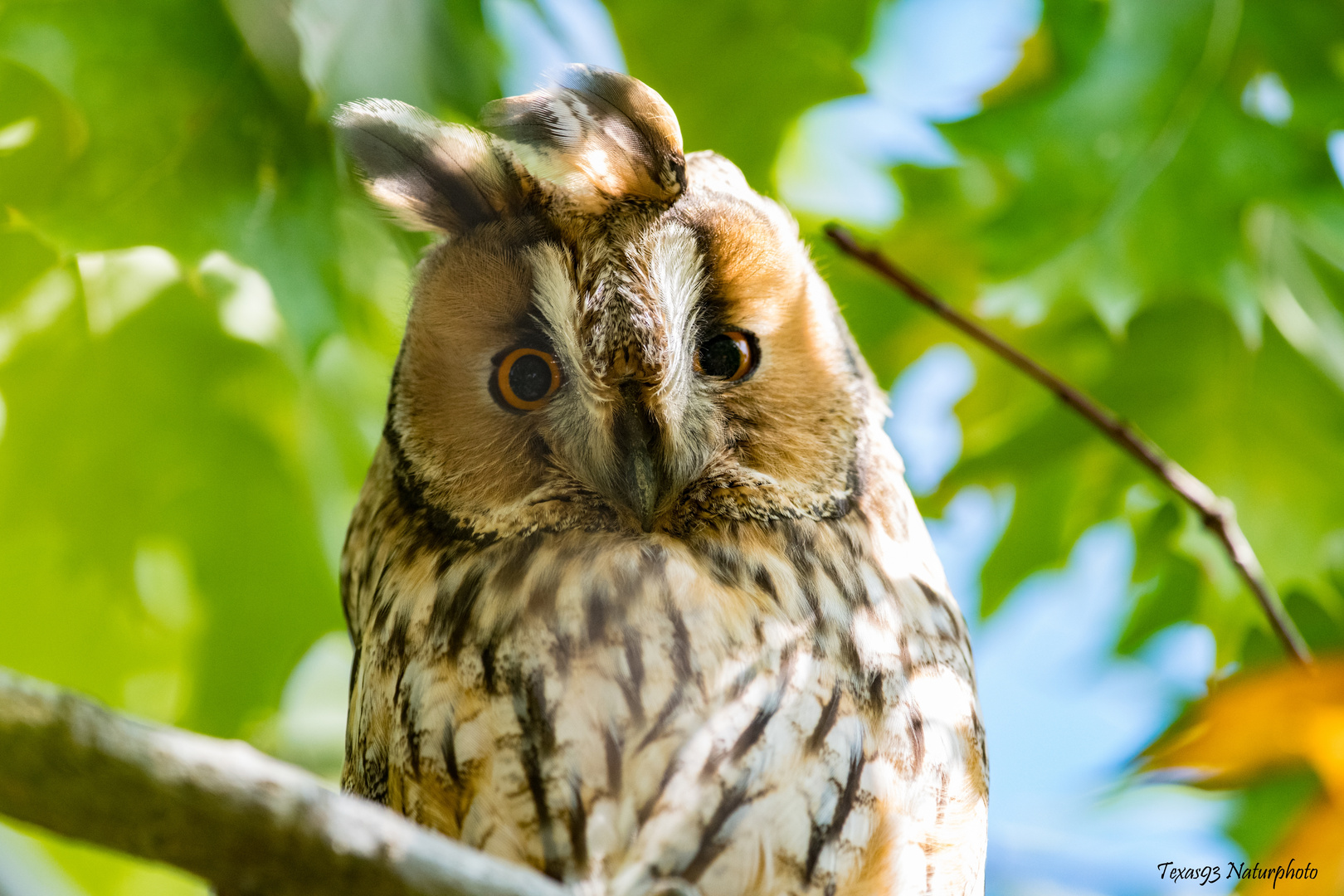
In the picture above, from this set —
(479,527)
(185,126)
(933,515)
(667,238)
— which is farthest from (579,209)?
(933,515)

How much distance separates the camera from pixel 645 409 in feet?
5.47

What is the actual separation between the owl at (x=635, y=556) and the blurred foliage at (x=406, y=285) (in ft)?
1.00

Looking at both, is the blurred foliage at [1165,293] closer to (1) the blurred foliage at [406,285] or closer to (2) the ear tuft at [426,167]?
(1) the blurred foliage at [406,285]

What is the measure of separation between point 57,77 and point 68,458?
82 cm

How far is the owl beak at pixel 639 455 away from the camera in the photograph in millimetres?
1678

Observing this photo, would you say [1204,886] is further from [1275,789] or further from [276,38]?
[276,38]

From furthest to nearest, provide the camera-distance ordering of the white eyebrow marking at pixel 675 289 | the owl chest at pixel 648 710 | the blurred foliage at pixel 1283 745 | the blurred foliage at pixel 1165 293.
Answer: the blurred foliage at pixel 1165 293
the blurred foliage at pixel 1283 745
the white eyebrow marking at pixel 675 289
the owl chest at pixel 648 710

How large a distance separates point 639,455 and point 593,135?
Answer: 1.51 ft

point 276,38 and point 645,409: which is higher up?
point 276,38

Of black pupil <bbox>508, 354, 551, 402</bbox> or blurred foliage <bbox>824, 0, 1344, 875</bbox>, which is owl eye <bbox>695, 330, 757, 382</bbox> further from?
blurred foliage <bbox>824, 0, 1344, 875</bbox>

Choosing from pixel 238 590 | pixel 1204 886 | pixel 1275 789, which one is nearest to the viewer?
pixel 1204 886

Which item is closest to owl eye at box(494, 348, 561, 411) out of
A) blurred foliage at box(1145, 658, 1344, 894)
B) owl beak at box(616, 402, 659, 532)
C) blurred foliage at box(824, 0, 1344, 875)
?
owl beak at box(616, 402, 659, 532)

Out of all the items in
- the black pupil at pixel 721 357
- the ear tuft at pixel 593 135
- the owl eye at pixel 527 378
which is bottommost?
the owl eye at pixel 527 378

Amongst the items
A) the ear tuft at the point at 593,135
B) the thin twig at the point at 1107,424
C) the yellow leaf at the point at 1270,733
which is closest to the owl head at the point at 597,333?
the ear tuft at the point at 593,135
